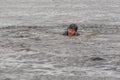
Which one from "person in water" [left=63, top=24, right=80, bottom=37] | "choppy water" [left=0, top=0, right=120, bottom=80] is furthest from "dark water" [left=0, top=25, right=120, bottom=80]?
"person in water" [left=63, top=24, right=80, bottom=37]

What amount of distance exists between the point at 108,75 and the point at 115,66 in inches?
42.4

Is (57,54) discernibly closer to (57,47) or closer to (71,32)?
(57,47)

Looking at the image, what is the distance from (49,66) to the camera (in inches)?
547

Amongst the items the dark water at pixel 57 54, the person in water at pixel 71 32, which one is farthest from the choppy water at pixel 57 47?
the person in water at pixel 71 32

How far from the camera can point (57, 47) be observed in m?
17.1

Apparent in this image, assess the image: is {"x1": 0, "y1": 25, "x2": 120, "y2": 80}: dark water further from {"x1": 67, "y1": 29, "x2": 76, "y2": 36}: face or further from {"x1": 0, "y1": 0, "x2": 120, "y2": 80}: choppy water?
{"x1": 67, "y1": 29, "x2": 76, "y2": 36}: face

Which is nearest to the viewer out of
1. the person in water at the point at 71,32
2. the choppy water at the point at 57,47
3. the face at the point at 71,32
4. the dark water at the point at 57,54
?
the dark water at the point at 57,54

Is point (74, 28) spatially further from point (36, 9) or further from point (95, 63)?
point (36, 9)

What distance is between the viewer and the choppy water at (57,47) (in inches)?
516

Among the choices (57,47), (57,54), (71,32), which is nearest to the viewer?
(57,54)

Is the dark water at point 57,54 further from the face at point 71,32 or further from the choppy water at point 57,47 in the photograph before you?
the face at point 71,32

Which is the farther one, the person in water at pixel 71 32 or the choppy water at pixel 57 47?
the person in water at pixel 71 32

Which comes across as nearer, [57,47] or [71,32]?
[57,47]

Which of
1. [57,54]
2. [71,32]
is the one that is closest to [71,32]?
[71,32]
